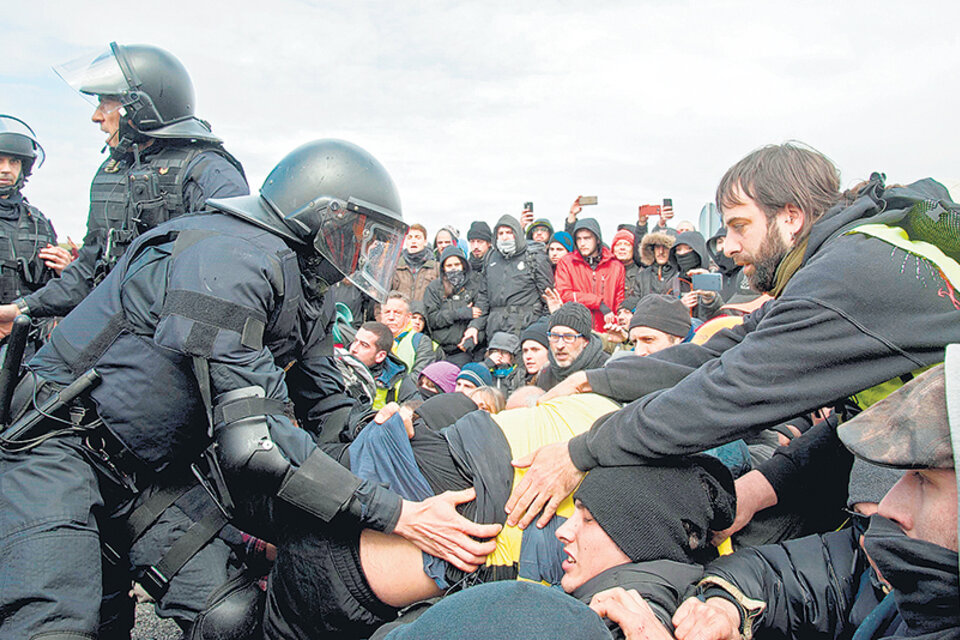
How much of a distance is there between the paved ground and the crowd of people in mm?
688

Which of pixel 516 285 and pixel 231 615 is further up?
pixel 516 285

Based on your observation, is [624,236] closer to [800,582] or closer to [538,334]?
[538,334]

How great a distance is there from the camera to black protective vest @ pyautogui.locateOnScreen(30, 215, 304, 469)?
221 centimetres

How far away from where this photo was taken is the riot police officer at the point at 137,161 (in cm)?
335

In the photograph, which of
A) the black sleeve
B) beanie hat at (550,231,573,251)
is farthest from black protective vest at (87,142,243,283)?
beanie hat at (550,231,573,251)

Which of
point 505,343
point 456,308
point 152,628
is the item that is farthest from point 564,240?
point 152,628

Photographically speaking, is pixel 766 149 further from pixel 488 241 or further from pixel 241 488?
pixel 488 241

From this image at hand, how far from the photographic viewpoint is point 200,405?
2.31m

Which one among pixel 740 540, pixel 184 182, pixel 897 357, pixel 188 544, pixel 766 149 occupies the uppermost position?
pixel 766 149

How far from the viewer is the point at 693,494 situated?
5.28ft

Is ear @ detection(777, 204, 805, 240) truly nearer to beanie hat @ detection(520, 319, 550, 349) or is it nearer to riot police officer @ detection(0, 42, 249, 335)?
riot police officer @ detection(0, 42, 249, 335)

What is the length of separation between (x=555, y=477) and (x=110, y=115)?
3.30 meters

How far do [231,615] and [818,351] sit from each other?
212 centimetres

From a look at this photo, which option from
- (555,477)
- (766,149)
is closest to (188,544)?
(555,477)
